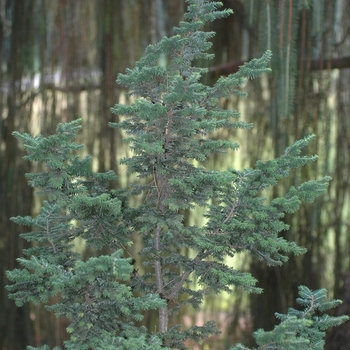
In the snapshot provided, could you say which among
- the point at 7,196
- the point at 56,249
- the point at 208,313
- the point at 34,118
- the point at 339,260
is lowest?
the point at 208,313

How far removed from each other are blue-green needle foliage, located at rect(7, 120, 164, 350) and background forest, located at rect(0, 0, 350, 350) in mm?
795

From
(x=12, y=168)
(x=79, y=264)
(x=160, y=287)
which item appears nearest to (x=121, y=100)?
(x=12, y=168)

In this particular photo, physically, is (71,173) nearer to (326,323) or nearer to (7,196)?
(326,323)

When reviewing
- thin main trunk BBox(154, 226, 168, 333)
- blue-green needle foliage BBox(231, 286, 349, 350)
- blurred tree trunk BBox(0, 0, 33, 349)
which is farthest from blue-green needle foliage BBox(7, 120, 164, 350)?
blurred tree trunk BBox(0, 0, 33, 349)

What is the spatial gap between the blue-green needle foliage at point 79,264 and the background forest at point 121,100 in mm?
795

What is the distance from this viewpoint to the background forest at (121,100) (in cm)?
173

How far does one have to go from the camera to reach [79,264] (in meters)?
0.73

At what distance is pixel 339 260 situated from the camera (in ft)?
6.51

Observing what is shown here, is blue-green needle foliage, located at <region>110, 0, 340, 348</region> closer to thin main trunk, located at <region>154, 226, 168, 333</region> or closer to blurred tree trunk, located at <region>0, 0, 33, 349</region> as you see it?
thin main trunk, located at <region>154, 226, 168, 333</region>

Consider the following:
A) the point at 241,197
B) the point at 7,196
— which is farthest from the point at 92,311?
the point at 7,196

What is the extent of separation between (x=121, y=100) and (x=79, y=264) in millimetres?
1288

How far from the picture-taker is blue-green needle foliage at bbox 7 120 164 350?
0.76 meters

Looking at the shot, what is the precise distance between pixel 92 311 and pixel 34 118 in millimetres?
1172

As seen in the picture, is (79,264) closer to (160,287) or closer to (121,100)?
(160,287)
